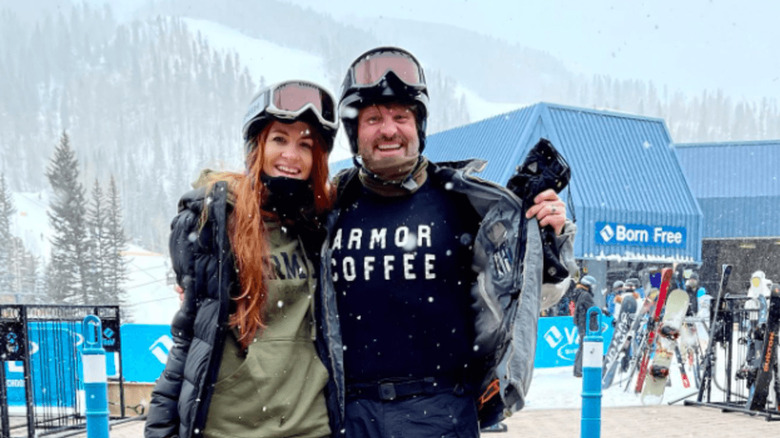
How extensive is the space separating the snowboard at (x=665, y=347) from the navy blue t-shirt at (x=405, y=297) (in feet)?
28.6

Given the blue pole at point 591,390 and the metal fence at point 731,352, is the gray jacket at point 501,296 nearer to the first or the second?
the blue pole at point 591,390

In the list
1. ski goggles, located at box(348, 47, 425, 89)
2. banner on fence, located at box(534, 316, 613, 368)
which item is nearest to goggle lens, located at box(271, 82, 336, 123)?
ski goggles, located at box(348, 47, 425, 89)

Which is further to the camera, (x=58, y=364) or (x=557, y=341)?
(x=557, y=341)

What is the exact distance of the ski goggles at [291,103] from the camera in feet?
9.55

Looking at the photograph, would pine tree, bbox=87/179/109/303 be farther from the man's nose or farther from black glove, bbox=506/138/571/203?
black glove, bbox=506/138/571/203

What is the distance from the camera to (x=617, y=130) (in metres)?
25.2

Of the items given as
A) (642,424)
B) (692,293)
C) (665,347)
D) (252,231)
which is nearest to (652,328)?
(665,347)

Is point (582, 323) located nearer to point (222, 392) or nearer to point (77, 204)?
point (222, 392)

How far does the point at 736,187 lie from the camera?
3105cm

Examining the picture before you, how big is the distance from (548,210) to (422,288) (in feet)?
1.91

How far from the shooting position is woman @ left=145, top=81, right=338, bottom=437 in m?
2.69

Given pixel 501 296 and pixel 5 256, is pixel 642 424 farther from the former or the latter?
pixel 5 256

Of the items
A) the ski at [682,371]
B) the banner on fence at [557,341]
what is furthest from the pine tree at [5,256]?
the ski at [682,371]

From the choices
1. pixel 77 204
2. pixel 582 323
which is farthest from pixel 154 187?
pixel 582 323
